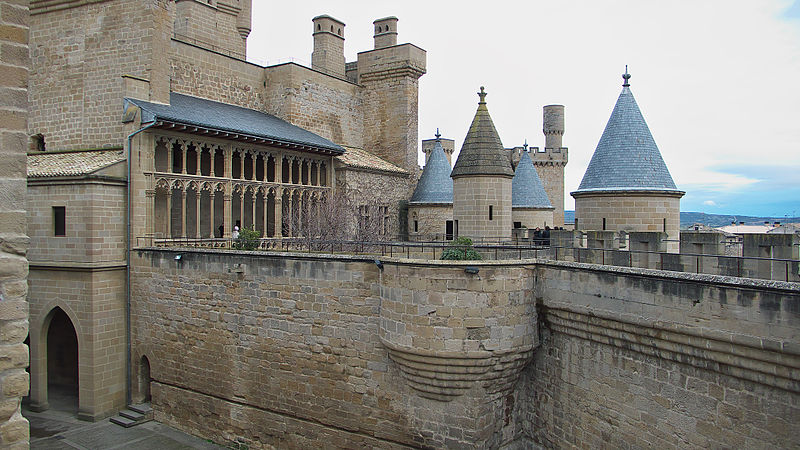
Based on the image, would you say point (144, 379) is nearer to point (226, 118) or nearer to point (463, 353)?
point (226, 118)

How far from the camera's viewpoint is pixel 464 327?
10.8m

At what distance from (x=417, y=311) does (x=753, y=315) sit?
5.81 metres

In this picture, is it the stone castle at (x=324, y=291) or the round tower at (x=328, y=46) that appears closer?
the stone castle at (x=324, y=291)

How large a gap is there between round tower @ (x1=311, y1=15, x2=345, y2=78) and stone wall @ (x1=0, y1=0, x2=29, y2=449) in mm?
30995

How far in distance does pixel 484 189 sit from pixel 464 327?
8.15 meters

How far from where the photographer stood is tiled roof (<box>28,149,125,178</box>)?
1816cm

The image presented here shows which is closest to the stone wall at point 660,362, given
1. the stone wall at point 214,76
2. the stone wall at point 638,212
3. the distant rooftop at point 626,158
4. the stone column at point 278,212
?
the stone wall at point 638,212

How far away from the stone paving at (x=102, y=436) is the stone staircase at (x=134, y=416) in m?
0.15

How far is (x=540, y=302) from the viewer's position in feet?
37.1

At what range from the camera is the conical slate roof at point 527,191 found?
1064 inches

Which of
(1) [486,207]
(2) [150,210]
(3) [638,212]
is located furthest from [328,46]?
(3) [638,212]

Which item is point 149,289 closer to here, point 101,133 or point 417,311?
point 101,133

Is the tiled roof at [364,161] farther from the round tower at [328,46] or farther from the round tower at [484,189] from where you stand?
the round tower at [484,189]

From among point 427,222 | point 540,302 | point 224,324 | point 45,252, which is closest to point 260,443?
point 224,324
